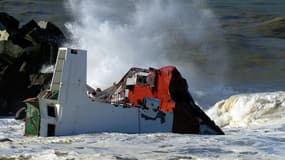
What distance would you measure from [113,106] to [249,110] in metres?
7.25

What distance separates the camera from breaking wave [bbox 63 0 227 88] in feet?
86.1

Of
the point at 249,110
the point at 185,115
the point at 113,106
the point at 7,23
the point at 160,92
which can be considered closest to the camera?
the point at 113,106

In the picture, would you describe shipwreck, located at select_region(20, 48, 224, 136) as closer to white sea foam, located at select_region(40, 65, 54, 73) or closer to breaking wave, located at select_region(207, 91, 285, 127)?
breaking wave, located at select_region(207, 91, 285, 127)

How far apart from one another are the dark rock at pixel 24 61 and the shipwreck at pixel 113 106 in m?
5.48

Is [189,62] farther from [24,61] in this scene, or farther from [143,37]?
[24,61]

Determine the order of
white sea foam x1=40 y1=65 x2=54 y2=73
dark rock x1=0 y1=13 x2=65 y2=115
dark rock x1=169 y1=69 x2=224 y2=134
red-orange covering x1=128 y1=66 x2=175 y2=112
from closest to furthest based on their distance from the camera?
dark rock x1=169 y1=69 x2=224 y2=134 < red-orange covering x1=128 y1=66 x2=175 y2=112 < dark rock x1=0 y1=13 x2=65 y2=115 < white sea foam x1=40 y1=65 x2=54 y2=73

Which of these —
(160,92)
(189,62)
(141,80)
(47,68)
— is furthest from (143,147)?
(189,62)

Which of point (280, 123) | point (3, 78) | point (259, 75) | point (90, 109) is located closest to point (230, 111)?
point (280, 123)

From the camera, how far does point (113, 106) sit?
13.6m

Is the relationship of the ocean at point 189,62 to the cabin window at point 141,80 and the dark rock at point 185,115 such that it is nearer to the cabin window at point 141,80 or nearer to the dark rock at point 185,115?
the dark rock at point 185,115

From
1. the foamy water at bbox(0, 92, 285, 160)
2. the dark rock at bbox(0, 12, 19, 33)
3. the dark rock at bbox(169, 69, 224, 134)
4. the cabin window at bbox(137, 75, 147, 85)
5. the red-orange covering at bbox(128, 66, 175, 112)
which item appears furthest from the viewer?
the dark rock at bbox(0, 12, 19, 33)

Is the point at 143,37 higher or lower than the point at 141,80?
higher

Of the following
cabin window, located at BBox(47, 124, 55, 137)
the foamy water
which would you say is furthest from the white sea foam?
cabin window, located at BBox(47, 124, 55, 137)

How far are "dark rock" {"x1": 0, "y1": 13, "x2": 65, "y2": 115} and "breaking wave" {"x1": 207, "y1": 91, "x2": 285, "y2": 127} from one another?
5.16 meters
